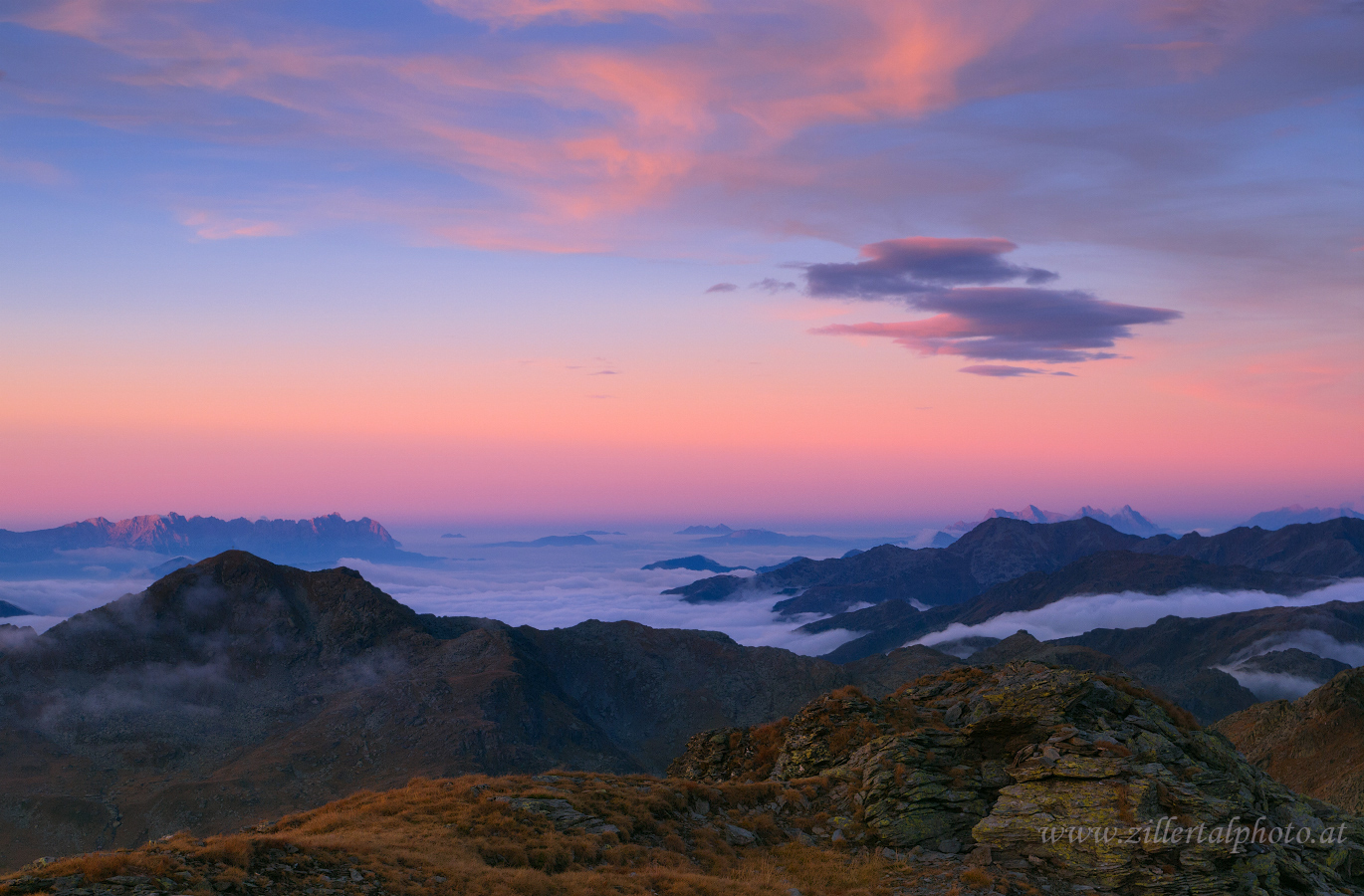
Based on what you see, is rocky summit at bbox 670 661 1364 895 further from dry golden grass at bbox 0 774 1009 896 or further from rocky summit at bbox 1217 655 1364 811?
rocky summit at bbox 1217 655 1364 811

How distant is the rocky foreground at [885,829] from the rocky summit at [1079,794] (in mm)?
87

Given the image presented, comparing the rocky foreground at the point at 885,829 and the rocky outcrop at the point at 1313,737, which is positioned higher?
the rocky foreground at the point at 885,829

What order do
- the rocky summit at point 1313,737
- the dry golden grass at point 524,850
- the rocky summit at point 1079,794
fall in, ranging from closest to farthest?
the dry golden grass at point 524,850
the rocky summit at point 1079,794
the rocky summit at point 1313,737

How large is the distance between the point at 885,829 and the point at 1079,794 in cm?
833

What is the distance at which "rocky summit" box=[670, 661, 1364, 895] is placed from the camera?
1260 inches

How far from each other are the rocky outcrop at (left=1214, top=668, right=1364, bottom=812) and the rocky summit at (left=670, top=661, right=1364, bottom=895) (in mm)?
116353

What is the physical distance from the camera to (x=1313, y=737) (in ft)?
502

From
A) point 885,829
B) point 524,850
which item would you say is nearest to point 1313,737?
point 885,829

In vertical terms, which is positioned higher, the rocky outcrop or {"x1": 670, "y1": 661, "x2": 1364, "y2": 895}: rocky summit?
{"x1": 670, "y1": 661, "x2": 1364, "y2": 895}: rocky summit

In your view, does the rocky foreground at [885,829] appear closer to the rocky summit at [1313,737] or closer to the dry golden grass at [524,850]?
the dry golden grass at [524,850]

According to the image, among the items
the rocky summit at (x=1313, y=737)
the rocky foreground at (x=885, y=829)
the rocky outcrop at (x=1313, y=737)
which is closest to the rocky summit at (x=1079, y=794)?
the rocky foreground at (x=885, y=829)

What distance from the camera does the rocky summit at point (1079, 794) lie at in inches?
1260

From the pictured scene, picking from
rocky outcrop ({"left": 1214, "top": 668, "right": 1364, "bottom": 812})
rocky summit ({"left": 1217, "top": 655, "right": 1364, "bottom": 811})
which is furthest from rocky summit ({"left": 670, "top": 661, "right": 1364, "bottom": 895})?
rocky summit ({"left": 1217, "top": 655, "right": 1364, "bottom": 811})

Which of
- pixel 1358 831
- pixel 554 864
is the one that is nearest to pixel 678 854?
pixel 554 864
